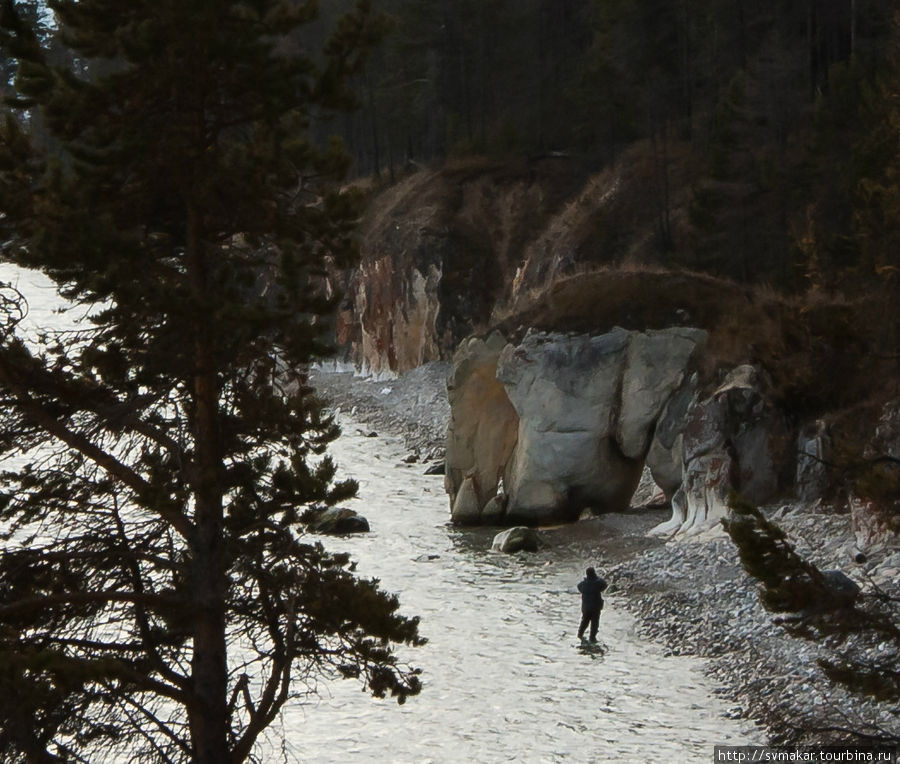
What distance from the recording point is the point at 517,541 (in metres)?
33.7

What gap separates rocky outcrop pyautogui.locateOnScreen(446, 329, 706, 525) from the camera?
35844mm

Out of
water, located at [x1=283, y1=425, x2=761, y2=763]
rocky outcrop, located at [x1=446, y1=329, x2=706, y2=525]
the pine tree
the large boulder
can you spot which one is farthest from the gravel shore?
the pine tree

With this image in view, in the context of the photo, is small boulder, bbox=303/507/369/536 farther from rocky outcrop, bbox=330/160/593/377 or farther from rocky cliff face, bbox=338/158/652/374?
rocky outcrop, bbox=330/160/593/377

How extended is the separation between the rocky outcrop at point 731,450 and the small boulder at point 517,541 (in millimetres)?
3654

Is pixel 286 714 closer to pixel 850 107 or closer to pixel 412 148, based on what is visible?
pixel 850 107

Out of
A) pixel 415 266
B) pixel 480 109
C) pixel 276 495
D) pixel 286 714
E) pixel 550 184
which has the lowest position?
Answer: pixel 286 714

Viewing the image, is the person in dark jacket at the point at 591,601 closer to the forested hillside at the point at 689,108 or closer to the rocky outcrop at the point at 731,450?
the rocky outcrop at the point at 731,450

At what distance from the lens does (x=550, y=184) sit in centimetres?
6812

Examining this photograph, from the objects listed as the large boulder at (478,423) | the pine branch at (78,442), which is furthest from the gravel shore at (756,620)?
the pine branch at (78,442)

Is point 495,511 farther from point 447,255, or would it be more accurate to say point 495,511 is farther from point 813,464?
point 447,255

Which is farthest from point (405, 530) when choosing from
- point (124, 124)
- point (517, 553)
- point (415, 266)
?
point (415, 266)

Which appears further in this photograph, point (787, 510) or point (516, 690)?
point (787, 510)

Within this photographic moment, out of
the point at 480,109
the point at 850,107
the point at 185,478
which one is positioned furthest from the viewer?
the point at 480,109

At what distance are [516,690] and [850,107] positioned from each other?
27.5 m
